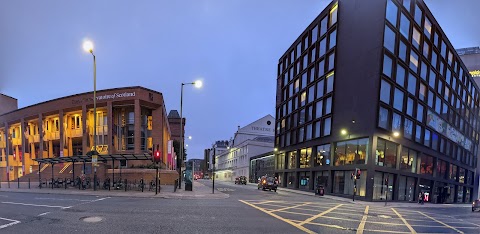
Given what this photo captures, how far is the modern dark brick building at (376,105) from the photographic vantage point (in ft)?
120

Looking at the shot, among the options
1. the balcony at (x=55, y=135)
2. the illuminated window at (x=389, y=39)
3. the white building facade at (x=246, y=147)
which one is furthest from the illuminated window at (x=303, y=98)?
the balcony at (x=55, y=135)

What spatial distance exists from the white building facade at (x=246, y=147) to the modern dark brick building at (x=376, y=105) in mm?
28571

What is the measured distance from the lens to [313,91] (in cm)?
4875

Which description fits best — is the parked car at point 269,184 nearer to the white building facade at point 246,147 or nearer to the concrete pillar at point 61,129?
the concrete pillar at point 61,129

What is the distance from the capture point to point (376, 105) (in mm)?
35312

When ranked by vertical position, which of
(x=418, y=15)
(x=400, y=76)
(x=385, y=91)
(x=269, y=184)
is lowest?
(x=269, y=184)

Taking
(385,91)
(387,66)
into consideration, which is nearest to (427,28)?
(387,66)

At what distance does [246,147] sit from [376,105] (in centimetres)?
5591

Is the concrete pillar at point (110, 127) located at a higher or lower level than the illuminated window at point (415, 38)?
lower

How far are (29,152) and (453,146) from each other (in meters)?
76.4

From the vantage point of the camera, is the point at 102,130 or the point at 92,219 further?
the point at 102,130

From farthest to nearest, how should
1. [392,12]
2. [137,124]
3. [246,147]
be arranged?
1. [246,147]
2. [137,124]
3. [392,12]

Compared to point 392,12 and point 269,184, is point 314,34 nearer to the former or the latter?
point 392,12

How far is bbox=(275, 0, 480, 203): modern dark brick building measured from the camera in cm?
3644
